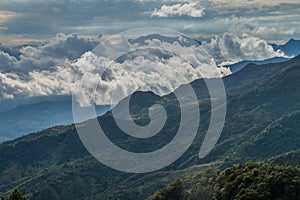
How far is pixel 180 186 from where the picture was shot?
518 feet

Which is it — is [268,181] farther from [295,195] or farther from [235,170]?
[235,170]

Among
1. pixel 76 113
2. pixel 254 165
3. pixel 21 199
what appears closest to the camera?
pixel 21 199

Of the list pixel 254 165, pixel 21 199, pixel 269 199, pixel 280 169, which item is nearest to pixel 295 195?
pixel 269 199

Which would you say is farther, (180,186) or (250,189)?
(180,186)

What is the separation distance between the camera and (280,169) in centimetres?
12488

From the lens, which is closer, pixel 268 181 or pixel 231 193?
pixel 268 181

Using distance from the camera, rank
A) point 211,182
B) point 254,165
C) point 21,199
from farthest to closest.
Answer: point 211,182 → point 254,165 → point 21,199

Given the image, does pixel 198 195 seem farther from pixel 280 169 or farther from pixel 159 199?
pixel 280 169

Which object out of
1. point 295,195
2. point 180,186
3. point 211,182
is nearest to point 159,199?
point 180,186

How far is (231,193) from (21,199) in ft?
183

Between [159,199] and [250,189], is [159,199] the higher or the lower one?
the lower one

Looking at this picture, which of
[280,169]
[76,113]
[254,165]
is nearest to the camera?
[76,113]

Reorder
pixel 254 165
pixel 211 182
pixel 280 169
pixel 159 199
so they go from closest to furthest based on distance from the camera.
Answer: pixel 280 169, pixel 254 165, pixel 159 199, pixel 211 182

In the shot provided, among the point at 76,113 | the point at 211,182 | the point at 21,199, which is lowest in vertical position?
the point at 211,182
